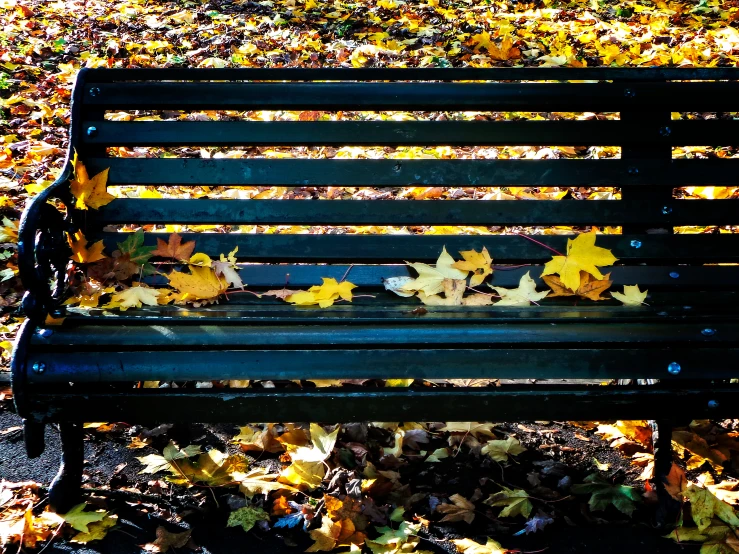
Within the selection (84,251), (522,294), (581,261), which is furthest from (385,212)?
(84,251)

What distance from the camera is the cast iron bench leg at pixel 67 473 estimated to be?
1.96 meters

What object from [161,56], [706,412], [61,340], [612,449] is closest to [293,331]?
[61,340]

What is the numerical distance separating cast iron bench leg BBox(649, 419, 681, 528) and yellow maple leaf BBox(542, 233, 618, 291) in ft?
1.58

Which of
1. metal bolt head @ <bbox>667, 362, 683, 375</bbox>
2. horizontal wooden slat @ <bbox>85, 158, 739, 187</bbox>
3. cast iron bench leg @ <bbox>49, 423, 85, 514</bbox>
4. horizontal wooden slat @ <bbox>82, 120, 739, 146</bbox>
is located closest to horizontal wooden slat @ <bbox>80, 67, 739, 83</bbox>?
horizontal wooden slat @ <bbox>82, 120, 739, 146</bbox>

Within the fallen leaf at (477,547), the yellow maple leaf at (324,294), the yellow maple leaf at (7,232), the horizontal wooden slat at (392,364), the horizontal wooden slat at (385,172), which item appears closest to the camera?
the horizontal wooden slat at (392,364)

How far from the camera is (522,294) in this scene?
2.16 meters

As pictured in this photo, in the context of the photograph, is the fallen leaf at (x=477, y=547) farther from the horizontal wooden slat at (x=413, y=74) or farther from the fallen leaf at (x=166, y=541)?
the horizontal wooden slat at (x=413, y=74)

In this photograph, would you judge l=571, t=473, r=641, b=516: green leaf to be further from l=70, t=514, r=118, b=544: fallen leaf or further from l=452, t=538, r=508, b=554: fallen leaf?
l=70, t=514, r=118, b=544: fallen leaf

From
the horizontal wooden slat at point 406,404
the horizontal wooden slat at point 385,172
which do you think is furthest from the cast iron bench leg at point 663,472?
the horizontal wooden slat at point 385,172

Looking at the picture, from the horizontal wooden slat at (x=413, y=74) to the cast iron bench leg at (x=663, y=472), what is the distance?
1127mm

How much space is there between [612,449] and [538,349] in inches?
32.9

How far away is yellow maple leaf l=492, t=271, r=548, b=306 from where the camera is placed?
2.12 meters

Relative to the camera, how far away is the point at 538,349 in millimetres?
1715

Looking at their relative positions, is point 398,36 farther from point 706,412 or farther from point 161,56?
point 706,412
